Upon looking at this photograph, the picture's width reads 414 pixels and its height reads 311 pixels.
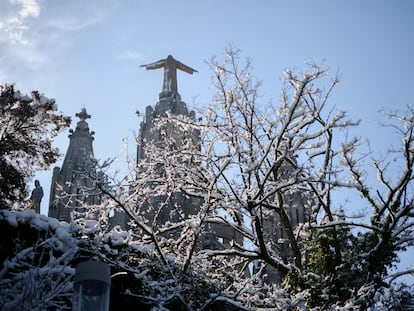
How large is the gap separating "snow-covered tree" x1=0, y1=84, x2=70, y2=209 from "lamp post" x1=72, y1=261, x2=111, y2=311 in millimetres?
11257

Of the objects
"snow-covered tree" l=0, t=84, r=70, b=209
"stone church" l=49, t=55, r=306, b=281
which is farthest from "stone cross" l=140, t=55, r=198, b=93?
"snow-covered tree" l=0, t=84, r=70, b=209

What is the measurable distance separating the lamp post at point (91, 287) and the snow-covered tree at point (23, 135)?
1126 centimetres

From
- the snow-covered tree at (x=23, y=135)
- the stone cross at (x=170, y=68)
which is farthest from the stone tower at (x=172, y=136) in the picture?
the snow-covered tree at (x=23, y=135)

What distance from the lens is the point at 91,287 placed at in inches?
141

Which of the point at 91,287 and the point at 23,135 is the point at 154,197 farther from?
the point at 91,287

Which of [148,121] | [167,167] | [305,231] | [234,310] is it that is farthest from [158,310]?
[148,121]

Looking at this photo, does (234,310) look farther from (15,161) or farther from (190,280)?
(15,161)

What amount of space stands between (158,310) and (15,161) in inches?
398

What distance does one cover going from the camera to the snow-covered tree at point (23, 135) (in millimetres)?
14992

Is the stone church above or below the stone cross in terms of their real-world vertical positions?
below

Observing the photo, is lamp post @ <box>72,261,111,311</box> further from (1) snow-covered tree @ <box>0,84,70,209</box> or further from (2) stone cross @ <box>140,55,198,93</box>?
(2) stone cross @ <box>140,55,198,93</box>

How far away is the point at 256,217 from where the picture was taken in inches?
371

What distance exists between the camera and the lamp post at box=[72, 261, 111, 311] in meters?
3.53

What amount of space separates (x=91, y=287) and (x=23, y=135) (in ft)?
44.5
